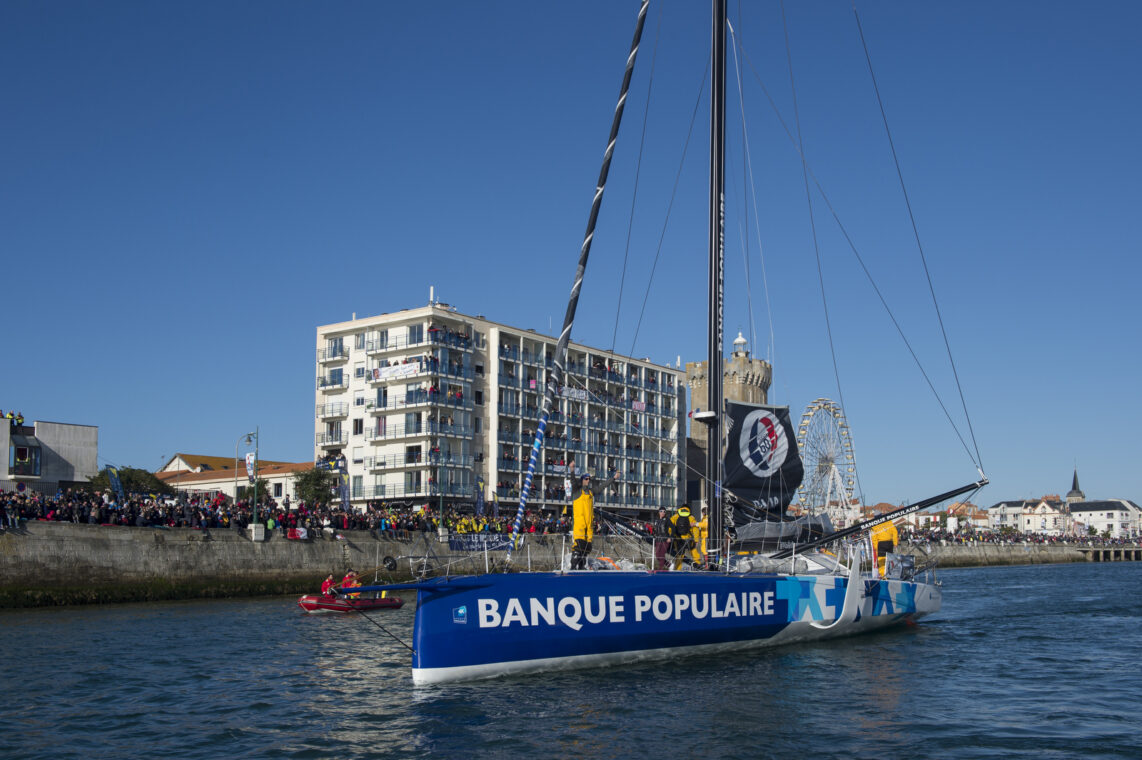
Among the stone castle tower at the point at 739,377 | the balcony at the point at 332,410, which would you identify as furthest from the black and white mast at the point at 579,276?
the stone castle tower at the point at 739,377

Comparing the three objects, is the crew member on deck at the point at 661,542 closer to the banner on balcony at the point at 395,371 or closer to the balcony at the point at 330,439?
the banner on balcony at the point at 395,371

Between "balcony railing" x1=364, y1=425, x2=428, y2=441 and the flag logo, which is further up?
"balcony railing" x1=364, y1=425, x2=428, y2=441

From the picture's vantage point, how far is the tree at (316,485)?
6412cm

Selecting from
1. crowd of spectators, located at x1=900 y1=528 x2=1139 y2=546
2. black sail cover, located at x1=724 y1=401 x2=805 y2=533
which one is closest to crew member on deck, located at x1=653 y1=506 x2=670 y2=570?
black sail cover, located at x1=724 y1=401 x2=805 y2=533

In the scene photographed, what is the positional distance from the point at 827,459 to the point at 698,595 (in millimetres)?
29390

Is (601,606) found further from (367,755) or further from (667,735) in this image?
(367,755)

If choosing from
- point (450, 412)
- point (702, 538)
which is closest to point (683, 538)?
point (702, 538)

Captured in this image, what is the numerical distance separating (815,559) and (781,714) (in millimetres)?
7983

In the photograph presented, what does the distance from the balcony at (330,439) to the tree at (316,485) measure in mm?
3184

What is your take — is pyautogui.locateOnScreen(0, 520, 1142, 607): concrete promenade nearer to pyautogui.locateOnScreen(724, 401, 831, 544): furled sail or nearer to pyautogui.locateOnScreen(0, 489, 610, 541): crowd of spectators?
pyautogui.locateOnScreen(0, 489, 610, 541): crowd of spectators

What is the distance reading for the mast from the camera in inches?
744

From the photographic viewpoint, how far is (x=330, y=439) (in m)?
71.1

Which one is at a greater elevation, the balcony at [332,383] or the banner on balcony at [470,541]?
the balcony at [332,383]

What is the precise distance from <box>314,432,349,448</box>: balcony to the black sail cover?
165 feet
